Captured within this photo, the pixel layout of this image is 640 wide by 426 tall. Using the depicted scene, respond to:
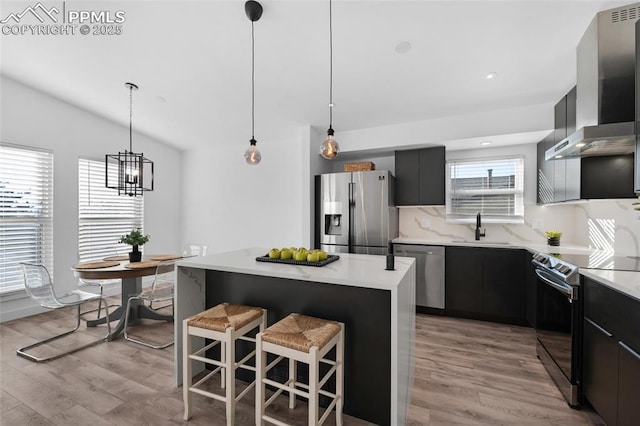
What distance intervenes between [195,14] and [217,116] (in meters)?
1.79

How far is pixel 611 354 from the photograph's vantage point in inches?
61.0

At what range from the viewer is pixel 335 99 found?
3.41 meters

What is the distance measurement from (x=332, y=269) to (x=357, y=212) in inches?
79.0

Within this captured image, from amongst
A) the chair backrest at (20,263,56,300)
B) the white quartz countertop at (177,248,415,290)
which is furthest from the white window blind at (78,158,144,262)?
the white quartz countertop at (177,248,415,290)

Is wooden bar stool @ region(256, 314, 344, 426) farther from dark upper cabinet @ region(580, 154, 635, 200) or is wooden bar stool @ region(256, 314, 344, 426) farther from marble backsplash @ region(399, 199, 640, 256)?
marble backsplash @ region(399, 199, 640, 256)

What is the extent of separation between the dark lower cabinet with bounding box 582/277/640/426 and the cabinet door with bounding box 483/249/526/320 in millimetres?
1507

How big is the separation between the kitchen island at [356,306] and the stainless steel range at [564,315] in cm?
104

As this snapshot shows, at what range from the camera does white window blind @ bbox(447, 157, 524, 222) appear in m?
3.74

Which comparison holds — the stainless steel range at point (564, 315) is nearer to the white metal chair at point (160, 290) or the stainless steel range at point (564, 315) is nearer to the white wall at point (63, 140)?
the white metal chair at point (160, 290)

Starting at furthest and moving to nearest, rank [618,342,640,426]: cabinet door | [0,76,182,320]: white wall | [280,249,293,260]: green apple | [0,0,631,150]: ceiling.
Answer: [0,76,182,320]: white wall, [0,0,631,150]: ceiling, [280,249,293,260]: green apple, [618,342,640,426]: cabinet door

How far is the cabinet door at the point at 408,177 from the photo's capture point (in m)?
3.94

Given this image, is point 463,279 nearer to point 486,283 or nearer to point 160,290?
point 486,283

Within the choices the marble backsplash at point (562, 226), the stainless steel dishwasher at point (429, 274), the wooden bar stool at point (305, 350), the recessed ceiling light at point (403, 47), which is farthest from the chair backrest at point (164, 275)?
the marble backsplash at point (562, 226)

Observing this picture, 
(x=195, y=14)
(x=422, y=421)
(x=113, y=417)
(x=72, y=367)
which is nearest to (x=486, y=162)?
(x=422, y=421)
